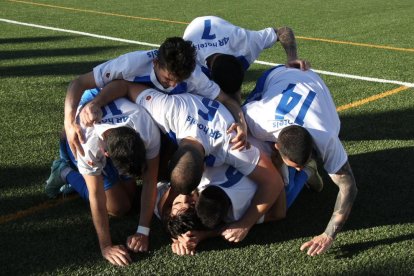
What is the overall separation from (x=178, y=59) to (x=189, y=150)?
1.81ft

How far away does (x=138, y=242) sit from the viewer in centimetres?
336

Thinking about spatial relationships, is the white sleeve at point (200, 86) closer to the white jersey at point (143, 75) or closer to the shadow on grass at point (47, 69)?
the white jersey at point (143, 75)

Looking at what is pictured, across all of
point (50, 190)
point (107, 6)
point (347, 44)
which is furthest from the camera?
point (107, 6)

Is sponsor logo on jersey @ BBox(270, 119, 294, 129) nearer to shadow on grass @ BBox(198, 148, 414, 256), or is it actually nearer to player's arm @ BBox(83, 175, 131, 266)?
shadow on grass @ BBox(198, 148, 414, 256)

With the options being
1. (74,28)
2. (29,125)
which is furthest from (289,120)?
(74,28)

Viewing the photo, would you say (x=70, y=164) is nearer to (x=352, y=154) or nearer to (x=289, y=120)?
(x=289, y=120)

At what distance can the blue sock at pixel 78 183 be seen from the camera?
3.82m

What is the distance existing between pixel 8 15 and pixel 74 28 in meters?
2.21

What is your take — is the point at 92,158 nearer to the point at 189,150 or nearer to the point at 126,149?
the point at 126,149

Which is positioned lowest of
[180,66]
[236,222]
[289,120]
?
[236,222]

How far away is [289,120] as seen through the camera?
139 inches

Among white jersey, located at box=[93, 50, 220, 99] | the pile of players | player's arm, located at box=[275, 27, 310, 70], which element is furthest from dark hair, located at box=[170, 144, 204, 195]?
player's arm, located at box=[275, 27, 310, 70]

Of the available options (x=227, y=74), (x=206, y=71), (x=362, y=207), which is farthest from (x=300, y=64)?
(x=362, y=207)

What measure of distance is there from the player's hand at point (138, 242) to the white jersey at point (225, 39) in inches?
66.5
